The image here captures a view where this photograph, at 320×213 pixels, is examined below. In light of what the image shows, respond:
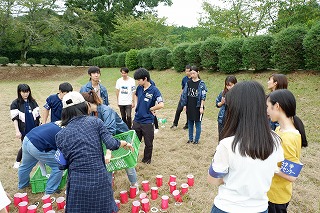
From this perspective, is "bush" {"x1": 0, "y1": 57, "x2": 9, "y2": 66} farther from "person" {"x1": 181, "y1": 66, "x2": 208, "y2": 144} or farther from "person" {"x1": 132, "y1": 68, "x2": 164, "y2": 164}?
"person" {"x1": 132, "y1": 68, "x2": 164, "y2": 164}

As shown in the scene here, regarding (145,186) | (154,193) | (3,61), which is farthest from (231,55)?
(3,61)

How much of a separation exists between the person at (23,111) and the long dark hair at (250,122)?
364 cm

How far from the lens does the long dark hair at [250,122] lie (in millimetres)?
1425

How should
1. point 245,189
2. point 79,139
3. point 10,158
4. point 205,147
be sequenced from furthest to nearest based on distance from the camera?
point 205,147, point 10,158, point 79,139, point 245,189

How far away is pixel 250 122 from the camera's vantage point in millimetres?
1446

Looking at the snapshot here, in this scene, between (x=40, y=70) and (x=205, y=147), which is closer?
(x=205, y=147)

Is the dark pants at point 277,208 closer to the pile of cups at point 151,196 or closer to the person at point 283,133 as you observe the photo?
the person at point 283,133

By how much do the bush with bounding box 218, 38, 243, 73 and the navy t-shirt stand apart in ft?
26.0

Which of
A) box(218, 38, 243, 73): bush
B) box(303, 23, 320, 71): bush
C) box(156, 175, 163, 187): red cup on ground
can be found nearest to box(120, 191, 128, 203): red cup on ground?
box(156, 175, 163, 187): red cup on ground

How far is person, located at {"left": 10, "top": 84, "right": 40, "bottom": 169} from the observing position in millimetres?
3997

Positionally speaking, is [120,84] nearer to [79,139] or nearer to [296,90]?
[79,139]

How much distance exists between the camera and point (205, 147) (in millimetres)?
5434

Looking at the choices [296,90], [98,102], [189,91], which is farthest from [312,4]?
[98,102]

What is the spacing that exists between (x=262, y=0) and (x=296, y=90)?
1086 cm
